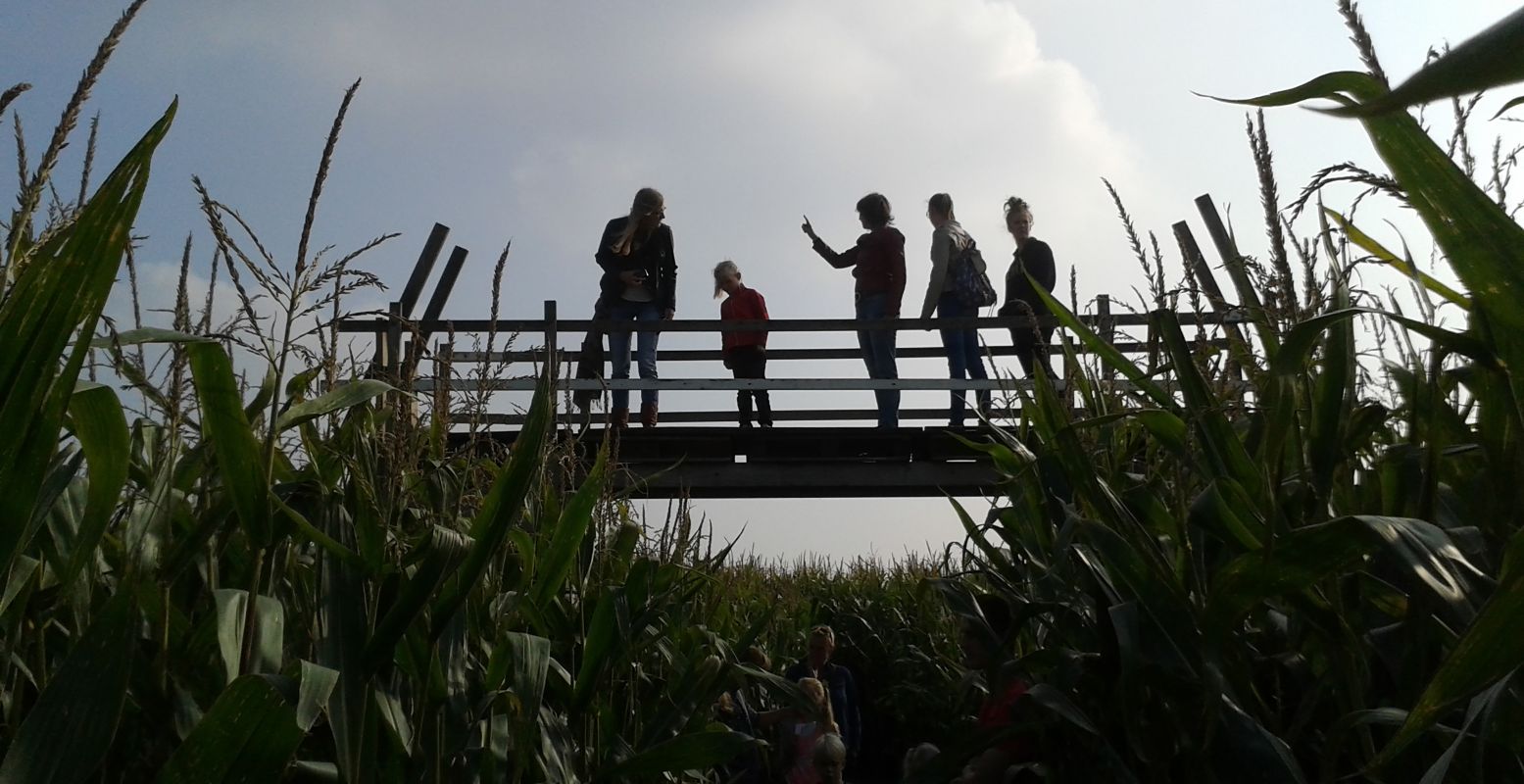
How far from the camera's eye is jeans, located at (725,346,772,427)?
8156mm

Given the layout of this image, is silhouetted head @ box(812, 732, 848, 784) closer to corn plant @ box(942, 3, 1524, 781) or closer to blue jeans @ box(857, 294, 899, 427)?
corn plant @ box(942, 3, 1524, 781)

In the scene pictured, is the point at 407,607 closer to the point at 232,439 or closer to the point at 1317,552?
the point at 232,439

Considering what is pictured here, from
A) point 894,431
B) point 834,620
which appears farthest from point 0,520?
point 834,620

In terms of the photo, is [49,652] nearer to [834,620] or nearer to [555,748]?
[555,748]

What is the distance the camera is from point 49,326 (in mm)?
940

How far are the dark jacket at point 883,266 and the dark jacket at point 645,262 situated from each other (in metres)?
1.30

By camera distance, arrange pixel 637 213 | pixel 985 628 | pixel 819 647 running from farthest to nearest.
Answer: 1. pixel 637 213
2. pixel 819 647
3. pixel 985 628

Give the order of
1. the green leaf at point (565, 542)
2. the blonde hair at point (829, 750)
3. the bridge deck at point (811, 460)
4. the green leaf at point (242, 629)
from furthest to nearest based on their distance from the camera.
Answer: the bridge deck at point (811, 460) → the blonde hair at point (829, 750) → the green leaf at point (565, 542) → the green leaf at point (242, 629)

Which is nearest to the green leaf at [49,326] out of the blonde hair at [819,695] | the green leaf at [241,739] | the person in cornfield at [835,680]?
the green leaf at [241,739]

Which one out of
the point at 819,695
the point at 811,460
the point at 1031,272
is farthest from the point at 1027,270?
the point at 819,695

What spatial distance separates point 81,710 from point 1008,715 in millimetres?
1200

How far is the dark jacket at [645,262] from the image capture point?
750 cm

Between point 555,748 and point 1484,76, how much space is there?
72.1 inches

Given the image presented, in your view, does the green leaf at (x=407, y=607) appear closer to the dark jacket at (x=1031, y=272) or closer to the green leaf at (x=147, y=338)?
the green leaf at (x=147, y=338)
